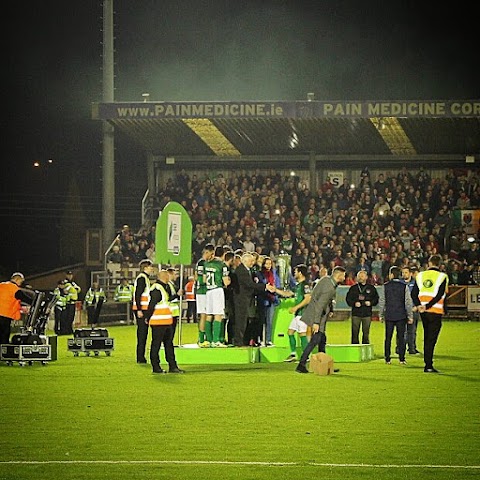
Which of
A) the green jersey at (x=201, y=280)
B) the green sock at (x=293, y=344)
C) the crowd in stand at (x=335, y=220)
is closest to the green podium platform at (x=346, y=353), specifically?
the green sock at (x=293, y=344)

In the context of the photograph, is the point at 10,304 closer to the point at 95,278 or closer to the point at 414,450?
the point at 414,450

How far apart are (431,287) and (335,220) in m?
24.6

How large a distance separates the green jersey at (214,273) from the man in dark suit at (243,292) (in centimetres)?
32

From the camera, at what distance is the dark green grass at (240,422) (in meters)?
10.8

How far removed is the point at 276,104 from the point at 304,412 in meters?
27.3

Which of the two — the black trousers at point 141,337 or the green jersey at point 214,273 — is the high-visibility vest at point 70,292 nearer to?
the black trousers at point 141,337

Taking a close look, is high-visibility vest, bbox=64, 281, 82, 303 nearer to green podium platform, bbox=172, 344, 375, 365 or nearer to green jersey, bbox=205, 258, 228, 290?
green podium platform, bbox=172, 344, 375, 365

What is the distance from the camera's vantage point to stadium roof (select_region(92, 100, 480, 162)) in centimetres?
4103

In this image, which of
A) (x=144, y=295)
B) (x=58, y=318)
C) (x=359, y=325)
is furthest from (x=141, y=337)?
(x=58, y=318)

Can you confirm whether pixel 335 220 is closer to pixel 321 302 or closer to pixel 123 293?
pixel 123 293

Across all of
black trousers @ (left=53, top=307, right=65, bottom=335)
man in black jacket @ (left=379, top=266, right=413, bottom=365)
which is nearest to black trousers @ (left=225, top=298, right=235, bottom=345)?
man in black jacket @ (left=379, top=266, right=413, bottom=365)

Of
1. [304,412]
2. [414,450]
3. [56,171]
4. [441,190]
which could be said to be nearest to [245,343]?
[304,412]

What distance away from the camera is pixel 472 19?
53094 millimetres

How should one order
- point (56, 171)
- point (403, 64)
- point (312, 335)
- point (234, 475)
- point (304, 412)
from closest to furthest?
point (234, 475) → point (304, 412) → point (312, 335) → point (403, 64) → point (56, 171)
